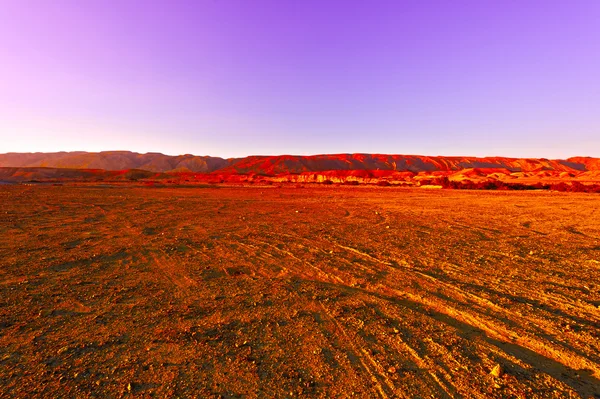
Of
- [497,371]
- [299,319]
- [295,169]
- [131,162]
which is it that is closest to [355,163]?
[295,169]

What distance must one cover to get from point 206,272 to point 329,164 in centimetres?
11370

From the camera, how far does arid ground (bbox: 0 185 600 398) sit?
2752 mm

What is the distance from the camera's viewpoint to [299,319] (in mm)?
3955

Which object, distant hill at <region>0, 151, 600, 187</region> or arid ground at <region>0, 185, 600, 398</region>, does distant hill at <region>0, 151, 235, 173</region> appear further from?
arid ground at <region>0, 185, 600, 398</region>

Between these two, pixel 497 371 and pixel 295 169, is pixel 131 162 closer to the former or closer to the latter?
pixel 295 169

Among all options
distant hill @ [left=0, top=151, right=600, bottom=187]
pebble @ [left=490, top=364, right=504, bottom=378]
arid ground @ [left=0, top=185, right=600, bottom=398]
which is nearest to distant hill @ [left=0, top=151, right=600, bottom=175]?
distant hill @ [left=0, top=151, right=600, bottom=187]

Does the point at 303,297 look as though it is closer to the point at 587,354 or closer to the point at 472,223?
the point at 587,354

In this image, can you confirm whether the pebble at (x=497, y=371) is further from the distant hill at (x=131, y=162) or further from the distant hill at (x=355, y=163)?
→ the distant hill at (x=131, y=162)

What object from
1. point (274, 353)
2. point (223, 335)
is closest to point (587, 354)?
point (274, 353)

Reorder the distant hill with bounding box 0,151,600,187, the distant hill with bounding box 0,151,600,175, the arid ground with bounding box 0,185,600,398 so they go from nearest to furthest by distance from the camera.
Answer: the arid ground with bounding box 0,185,600,398, the distant hill with bounding box 0,151,600,187, the distant hill with bounding box 0,151,600,175

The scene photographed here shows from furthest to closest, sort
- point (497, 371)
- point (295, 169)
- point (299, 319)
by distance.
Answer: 1. point (295, 169)
2. point (299, 319)
3. point (497, 371)

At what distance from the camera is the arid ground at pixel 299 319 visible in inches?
108

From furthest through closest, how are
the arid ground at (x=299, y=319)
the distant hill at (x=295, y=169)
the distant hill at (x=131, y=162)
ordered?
the distant hill at (x=131, y=162), the distant hill at (x=295, y=169), the arid ground at (x=299, y=319)

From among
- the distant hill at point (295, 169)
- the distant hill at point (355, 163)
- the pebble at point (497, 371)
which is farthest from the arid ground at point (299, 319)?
the distant hill at point (355, 163)
